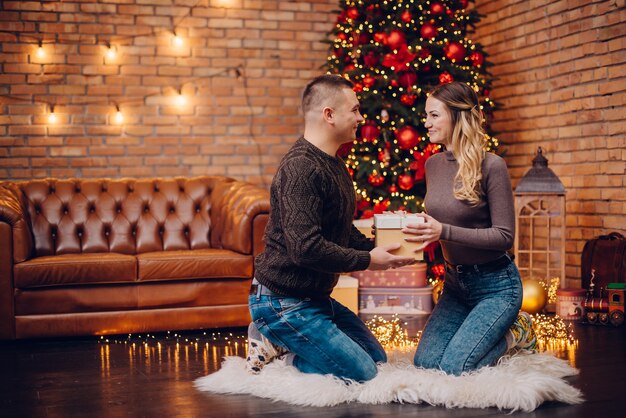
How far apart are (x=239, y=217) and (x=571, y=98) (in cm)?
261

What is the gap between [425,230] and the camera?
2.92 meters

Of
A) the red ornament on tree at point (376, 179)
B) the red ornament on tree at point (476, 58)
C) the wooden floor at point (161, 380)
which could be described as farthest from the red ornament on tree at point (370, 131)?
the wooden floor at point (161, 380)

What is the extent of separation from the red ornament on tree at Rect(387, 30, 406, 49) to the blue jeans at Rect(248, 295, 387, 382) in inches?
109

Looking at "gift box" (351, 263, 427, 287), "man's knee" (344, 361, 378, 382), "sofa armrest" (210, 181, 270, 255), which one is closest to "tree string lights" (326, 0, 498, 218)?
"gift box" (351, 263, 427, 287)

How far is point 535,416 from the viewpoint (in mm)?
2709

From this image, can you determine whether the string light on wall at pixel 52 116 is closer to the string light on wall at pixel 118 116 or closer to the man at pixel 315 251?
the string light on wall at pixel 118 116

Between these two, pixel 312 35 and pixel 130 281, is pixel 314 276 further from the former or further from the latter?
pixel 312 35

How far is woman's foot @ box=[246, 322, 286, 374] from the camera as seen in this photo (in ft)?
10.4

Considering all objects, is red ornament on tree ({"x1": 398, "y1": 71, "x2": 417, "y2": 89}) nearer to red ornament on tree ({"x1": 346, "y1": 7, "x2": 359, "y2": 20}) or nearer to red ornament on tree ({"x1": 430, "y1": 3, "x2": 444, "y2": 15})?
red ornament on tree ({"x1": 430, "y1": 3, "x2": 444, "y2": 15})

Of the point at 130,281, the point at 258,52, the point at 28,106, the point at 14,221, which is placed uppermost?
the point at 258,52

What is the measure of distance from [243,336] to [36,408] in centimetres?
167

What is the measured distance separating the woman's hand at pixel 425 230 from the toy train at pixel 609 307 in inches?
84.2

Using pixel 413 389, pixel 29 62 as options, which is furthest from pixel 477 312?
pixel 29 62

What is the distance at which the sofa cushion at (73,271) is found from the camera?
14.2 ft
